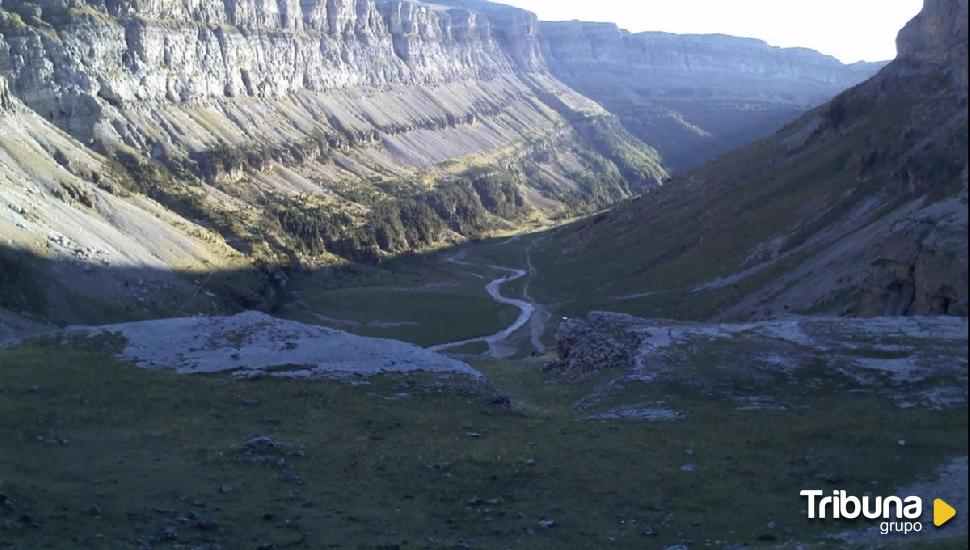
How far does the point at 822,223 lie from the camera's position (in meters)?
98.0

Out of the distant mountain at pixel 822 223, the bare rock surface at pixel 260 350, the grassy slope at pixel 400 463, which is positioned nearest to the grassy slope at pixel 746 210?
the distant mountain at pixel 822 223

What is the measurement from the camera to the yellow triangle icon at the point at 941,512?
27.8m

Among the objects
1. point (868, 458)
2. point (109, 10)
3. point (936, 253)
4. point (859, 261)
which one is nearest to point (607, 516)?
point (868, 458)

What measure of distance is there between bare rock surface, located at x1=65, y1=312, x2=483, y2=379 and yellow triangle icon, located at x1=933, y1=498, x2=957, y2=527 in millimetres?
23785

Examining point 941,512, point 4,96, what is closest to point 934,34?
point 941,512

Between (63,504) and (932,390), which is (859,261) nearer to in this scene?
(932,390)

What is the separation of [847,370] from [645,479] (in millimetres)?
15355

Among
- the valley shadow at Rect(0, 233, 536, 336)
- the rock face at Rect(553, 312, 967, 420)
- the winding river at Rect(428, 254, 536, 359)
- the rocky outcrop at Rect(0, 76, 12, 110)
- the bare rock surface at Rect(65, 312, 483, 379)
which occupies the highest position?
the rocky outcrop at Rect(0, 76, 12, 110)

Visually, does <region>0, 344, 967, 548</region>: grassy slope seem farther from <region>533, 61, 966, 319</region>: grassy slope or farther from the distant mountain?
<region>533, 61, 966, 319</region>: grassy slope

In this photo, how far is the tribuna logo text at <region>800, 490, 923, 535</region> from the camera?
28172 millimetres

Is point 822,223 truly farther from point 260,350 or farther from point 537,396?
point 260,350

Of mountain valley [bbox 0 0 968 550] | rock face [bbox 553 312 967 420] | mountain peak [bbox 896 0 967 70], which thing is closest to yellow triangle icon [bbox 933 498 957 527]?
mountain valley [bbox 0 0 968 550]

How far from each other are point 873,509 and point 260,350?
29.5 m

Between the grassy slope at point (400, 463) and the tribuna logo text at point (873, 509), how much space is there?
659 mm
